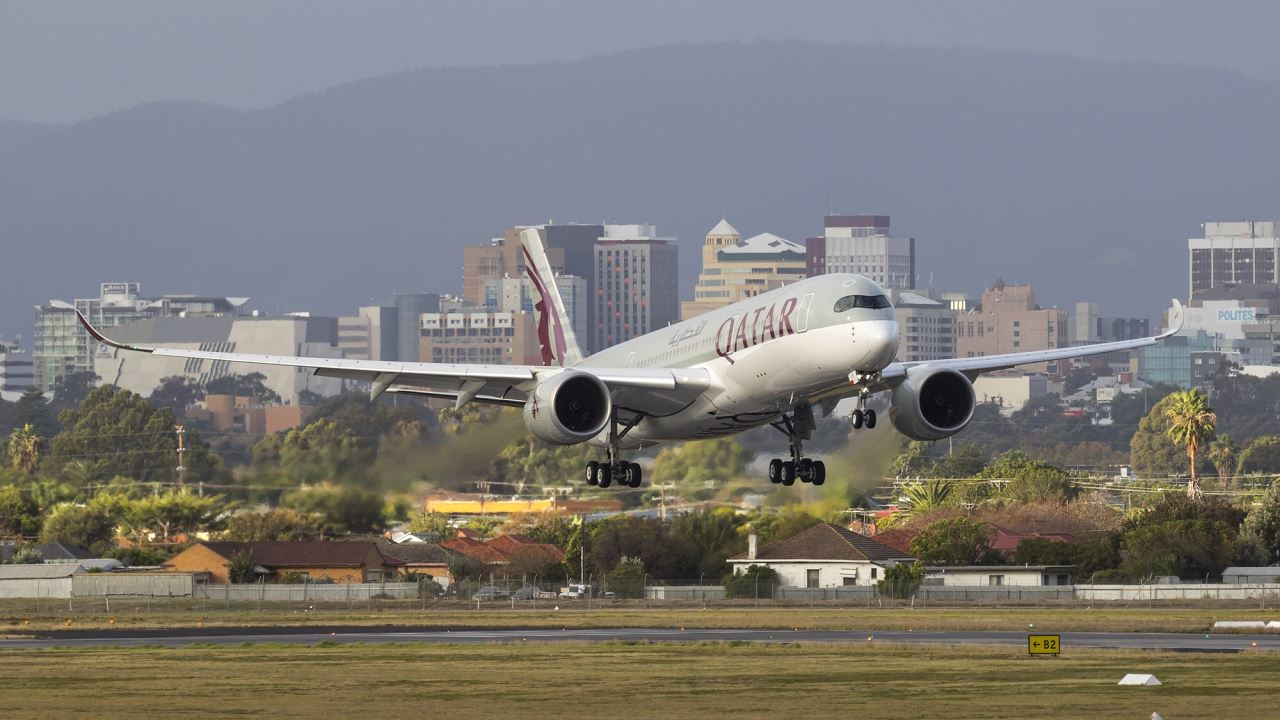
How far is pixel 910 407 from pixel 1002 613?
30.8 meters

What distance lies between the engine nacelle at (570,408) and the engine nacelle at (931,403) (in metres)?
8.10

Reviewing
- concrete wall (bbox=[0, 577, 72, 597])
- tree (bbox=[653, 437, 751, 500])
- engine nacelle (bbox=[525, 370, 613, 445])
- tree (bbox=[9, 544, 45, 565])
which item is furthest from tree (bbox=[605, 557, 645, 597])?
engine nacelle (bbox=[525, 370, 613, 445])

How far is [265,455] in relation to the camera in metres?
100

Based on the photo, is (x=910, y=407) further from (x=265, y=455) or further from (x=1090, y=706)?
(x=265, y=455)

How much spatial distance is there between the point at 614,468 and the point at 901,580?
142 feet

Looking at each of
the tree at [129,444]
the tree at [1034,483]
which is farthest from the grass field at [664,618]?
the tree at [1034,483]

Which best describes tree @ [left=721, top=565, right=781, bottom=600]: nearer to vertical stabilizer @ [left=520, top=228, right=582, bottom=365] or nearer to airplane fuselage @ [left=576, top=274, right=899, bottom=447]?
vertical stabilizer @ [left=520, top=228, right=582, bottom=365]

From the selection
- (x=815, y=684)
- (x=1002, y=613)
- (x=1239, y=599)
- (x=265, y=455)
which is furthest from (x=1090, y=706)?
(x=265, y=455)

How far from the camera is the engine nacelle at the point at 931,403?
210 ft

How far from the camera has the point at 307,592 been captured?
344 ft

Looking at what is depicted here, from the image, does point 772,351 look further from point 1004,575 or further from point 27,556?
point 27,556

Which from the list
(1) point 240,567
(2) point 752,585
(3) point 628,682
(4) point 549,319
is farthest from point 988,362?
(1) point 240,567

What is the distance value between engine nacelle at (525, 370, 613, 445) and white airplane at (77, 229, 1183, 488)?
4 centimetres

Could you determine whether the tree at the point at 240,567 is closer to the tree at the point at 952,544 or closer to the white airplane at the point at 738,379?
the tree at the point at 952,544
